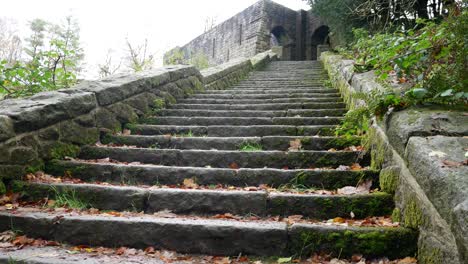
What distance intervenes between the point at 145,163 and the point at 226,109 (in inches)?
86.5

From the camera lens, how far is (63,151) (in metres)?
3.48

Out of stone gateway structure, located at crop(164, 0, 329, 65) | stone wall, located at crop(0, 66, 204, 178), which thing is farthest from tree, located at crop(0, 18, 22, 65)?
stone wall, located at crop(0, 66, 204, 178)

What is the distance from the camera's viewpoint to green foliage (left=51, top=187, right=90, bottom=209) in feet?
9.00

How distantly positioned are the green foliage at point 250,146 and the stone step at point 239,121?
88cm

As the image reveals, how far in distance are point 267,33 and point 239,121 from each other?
15.5 m

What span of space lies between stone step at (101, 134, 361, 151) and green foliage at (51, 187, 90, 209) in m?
1.25

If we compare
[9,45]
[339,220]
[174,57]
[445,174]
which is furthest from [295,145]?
[9,45]

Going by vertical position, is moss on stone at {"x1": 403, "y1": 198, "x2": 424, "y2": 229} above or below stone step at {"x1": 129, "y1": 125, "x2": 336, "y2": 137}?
below

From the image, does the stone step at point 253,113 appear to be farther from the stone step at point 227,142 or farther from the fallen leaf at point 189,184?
the fallen leaf at point 189,184

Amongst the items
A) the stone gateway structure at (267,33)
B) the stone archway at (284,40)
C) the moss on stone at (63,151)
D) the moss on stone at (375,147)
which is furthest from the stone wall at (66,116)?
the stone archway at (284,40)

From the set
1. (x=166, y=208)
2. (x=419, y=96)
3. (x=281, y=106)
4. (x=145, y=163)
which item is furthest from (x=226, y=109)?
(x=419, y=96)

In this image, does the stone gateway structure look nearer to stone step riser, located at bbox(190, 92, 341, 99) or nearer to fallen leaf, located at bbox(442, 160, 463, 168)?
stone step riser, located at bbox(190, 92, 341, 99)

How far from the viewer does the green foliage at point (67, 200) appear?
2.74 meters

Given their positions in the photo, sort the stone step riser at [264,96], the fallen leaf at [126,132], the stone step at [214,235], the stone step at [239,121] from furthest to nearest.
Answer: the stone step riser at [264,96], the stone step at [239,121], the fallen leaf at [126,132], the stone step at [214,235]
